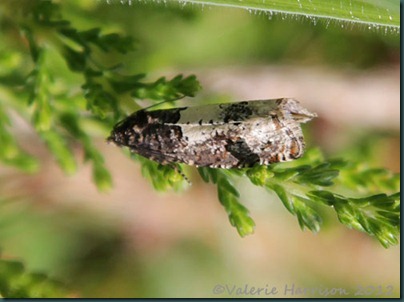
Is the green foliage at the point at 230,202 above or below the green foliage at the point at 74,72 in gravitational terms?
below

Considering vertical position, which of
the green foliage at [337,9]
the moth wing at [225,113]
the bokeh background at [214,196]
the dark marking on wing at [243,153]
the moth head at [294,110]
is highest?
the green foliage at [337,9]

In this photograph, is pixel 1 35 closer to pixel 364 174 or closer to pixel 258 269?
pixel 364 174

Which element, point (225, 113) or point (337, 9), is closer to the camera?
point (337, 9)

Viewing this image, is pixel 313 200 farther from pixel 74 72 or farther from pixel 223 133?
pixel 74 72

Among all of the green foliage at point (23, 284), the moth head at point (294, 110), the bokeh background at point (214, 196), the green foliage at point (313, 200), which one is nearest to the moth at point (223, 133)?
the moth head at point (294, 110)

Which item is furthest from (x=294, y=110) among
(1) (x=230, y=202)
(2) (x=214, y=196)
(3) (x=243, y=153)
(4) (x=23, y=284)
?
(2) (x=214, y=196)

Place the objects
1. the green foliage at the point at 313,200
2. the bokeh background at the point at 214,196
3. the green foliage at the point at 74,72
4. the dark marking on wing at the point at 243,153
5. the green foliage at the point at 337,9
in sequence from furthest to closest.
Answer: the bokeh background at the point at 214,196
the green foliage at the point at 74,72
the dark marking on wing at the point at 243,153
the green foliage at the point at 313,200
the green foliage at the point at 337,9

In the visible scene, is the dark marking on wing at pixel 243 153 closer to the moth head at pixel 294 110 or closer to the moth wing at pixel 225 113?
the moth wing at pixel 225 113
